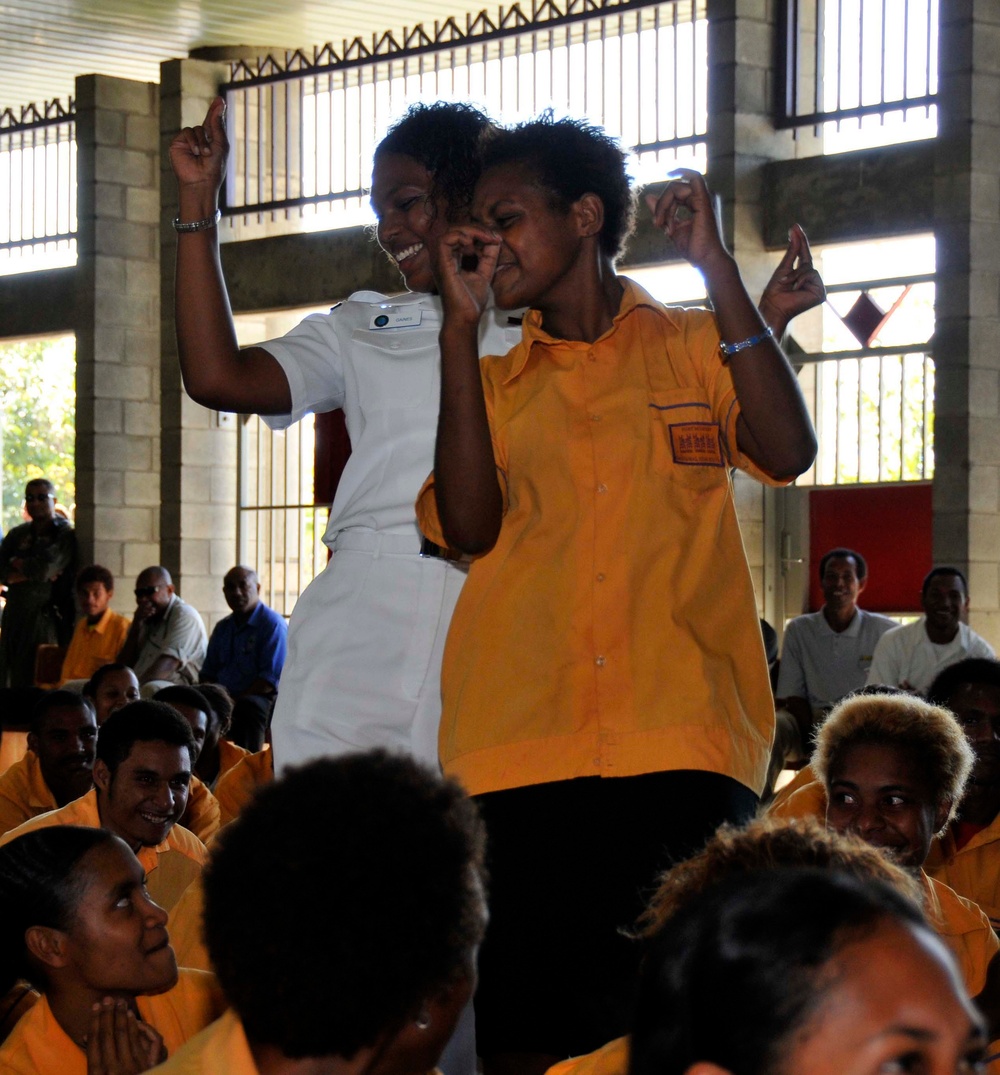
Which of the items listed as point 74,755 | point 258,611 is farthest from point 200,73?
point 74,755

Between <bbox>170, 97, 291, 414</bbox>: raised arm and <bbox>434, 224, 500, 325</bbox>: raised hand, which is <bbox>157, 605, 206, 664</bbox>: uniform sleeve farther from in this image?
<bbox>434, 224, 500, 325</bbox>: raised hand

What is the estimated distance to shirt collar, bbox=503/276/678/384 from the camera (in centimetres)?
238

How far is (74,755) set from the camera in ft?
19.4

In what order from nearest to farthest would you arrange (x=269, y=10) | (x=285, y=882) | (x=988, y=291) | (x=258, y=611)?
(x=285, y=882) → (x=988, y=291) → (x=258, y=611) → (x=269, y=10)

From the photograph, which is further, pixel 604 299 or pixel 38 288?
pixel 38 288

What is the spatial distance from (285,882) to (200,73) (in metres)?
11.7

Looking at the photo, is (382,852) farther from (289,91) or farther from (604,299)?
(289,91)

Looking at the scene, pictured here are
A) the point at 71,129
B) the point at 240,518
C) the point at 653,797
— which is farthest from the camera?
the point at 71,129

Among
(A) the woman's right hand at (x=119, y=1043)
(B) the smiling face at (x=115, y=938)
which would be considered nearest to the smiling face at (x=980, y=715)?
(B) the smiling face at (x=115, y=938)

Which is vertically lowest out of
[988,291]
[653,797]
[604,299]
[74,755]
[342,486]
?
[74,755]

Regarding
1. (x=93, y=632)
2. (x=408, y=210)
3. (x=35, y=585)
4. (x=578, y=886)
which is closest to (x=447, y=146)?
(x=408, y=210)

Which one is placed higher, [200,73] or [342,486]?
[200,73]

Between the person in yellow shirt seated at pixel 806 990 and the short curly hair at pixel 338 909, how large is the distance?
1.42 ft

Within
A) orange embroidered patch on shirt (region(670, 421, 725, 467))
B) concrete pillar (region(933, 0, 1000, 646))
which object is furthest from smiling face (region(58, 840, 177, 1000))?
concrete pillar (region(933, 0, 1000, 646))
